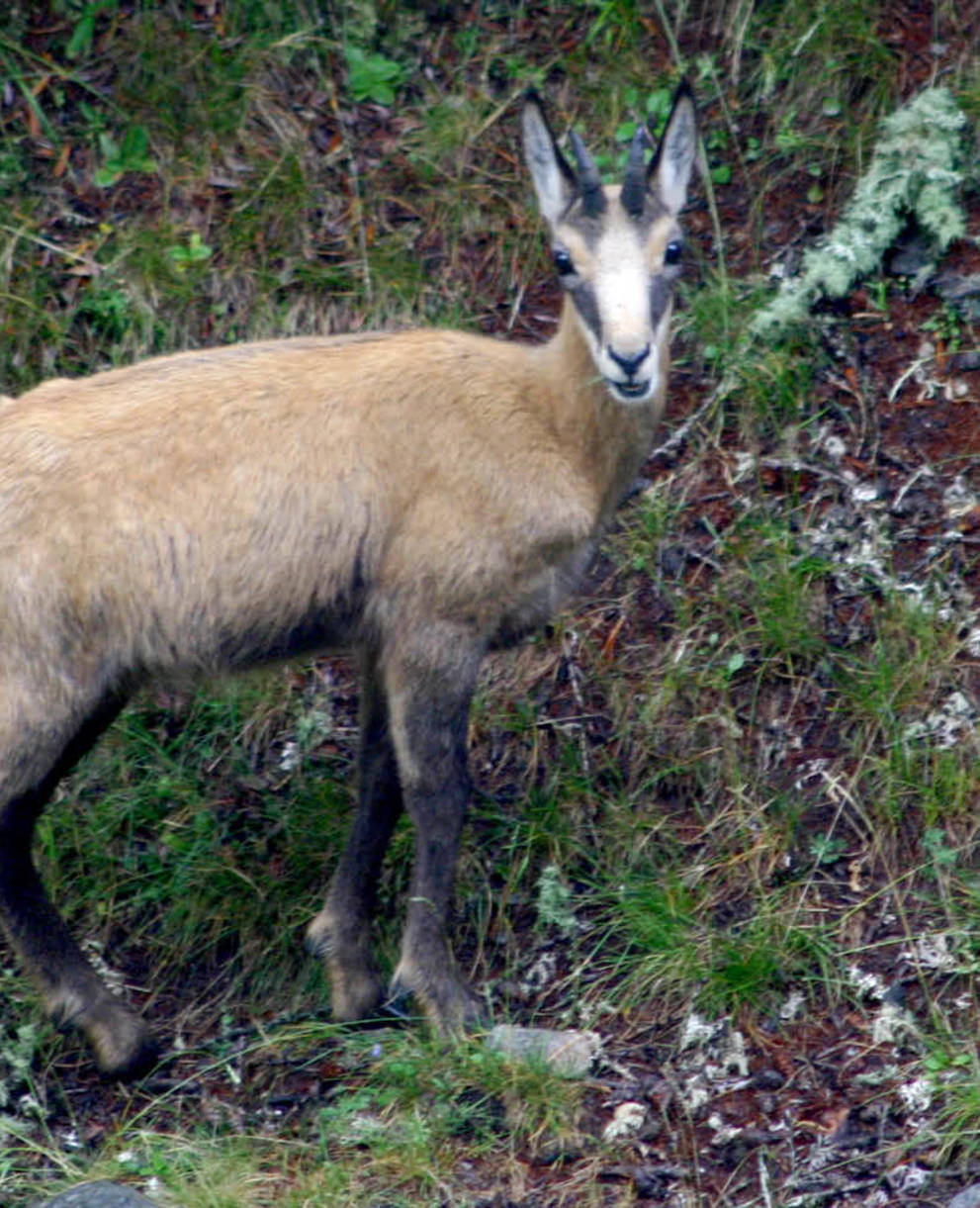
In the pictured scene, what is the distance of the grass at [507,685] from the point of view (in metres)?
6.27

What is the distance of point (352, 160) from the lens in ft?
28.8

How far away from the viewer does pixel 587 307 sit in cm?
616

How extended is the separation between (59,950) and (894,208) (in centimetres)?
439

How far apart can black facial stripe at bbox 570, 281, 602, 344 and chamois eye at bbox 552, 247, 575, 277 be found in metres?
0.06

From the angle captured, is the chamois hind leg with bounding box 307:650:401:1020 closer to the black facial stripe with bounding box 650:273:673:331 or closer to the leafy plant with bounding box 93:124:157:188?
the black facial stripe with bounding box 650:273:673:331

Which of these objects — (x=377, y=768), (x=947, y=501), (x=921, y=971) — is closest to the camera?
(x=921, y=971)

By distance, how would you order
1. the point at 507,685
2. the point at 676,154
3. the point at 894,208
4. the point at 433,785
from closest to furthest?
the point at 433,785 < the point at 676,154 < the point at 507,685 < the point at 894,208

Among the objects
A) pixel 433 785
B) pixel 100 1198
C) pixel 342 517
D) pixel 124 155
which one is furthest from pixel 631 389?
pixel 124 155

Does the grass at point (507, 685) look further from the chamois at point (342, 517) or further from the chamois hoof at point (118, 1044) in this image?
the chamois at point (342, 517)

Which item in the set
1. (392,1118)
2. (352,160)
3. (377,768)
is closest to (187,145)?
(352,160)

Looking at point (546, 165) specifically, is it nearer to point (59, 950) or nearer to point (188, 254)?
point (188, 254)

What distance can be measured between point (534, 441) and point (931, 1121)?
95.7 inches

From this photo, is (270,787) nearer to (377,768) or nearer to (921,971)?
(377,768)

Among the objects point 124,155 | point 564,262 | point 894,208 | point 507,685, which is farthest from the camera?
point 124,155
